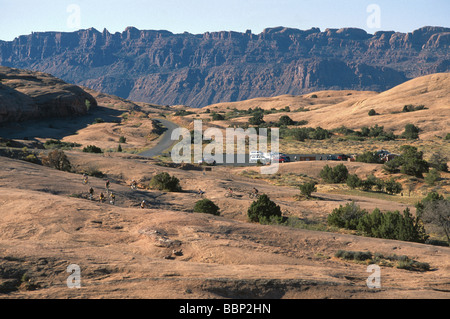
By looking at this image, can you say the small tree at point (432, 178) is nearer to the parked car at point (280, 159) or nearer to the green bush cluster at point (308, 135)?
the parked car at point (280, 159)

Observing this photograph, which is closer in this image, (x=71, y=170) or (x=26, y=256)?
(x=26, y=256)

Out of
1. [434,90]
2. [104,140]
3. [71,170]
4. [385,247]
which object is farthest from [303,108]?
[385,247]

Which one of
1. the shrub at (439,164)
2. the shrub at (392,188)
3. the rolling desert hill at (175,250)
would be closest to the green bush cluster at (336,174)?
the shrub at (392,188)

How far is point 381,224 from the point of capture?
20.0 m

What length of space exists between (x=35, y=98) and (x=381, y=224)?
81.1 m

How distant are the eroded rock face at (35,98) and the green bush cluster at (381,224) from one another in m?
68.4

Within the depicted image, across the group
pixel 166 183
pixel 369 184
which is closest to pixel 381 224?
pixel 166 183

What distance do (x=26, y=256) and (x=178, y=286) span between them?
462cm

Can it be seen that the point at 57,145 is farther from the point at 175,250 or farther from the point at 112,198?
the point at 175,250

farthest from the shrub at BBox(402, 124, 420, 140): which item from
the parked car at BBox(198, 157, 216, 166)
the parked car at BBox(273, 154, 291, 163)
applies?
the parked car at BBox(198, 157, 216, 166)

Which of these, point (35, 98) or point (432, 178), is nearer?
point (432, 178)

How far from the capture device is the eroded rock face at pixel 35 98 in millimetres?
75125

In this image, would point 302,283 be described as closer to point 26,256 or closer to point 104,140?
point 26,256

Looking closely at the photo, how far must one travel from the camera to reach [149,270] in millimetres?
10922
